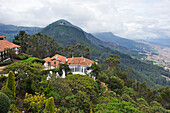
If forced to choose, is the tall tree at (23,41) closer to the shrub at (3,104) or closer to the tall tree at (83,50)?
the tall tree at (83,50)

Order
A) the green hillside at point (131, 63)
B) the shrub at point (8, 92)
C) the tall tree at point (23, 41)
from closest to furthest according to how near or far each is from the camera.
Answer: the shrub at point (8, 92), the tall tree at point (23, 41), the green hillside at point (131, 63)

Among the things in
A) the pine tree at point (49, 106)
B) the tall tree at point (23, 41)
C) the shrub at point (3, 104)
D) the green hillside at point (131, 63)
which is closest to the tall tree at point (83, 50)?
the tall tree at point (23, 41)

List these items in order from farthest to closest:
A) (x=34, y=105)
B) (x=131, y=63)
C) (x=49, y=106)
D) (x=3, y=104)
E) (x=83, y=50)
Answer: (x=131, y=63) → (x=83, y=50) → (x=34, y=105) → (x=49, y=106) → (x=3, y=104)

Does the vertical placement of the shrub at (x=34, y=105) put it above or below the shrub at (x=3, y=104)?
below

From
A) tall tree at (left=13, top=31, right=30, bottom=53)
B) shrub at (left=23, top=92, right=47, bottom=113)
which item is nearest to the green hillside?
tall tree at (left=13, top=31, right=30, bottom=53)

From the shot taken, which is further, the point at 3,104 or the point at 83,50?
the point at 83,50

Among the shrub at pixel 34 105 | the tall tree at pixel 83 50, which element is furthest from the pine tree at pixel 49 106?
the tall tree at pixel 83 50

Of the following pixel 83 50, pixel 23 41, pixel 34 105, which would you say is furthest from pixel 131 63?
pixel 34 105

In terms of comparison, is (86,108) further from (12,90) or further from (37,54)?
(37,54)

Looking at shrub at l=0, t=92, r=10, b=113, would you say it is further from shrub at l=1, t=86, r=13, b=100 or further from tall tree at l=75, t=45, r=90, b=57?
tall tree at l=75, t=45, r=90, b=57

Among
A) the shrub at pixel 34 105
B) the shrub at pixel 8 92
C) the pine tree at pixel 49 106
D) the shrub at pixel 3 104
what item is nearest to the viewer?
the shrub at pixel 3 104

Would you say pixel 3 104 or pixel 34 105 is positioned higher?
pixel 3 104

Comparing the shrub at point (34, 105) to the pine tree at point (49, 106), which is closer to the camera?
the pine tree at point (49, 106)

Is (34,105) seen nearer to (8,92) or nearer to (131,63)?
(8,92)
